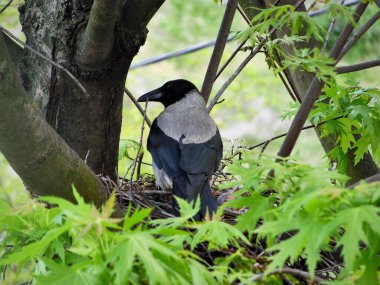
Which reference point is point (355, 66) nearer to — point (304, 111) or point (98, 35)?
point (304, 111)

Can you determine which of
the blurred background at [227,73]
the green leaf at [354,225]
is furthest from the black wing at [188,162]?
the blurred background at [227,73]

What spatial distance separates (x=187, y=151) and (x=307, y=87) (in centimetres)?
93

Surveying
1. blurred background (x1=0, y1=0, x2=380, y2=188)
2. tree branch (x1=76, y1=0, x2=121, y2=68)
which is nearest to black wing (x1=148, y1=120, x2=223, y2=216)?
tree branch (x1=76, y1=0, x2=121, y2=68)

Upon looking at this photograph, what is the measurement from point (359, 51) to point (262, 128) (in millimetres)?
2828

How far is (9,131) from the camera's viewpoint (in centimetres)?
254

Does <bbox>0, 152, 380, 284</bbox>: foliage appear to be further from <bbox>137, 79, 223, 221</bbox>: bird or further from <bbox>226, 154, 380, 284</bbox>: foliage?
<bbox>137, 79, 223, 221</bbox>: bird

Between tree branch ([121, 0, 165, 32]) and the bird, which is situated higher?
tree branch ([121, 0, 165, 32])

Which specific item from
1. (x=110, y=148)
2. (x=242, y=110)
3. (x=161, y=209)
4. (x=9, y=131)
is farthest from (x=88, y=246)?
(x=242, y=110)

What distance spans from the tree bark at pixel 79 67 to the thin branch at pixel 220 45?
0.80 meters

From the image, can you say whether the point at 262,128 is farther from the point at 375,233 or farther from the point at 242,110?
the point at 375,233

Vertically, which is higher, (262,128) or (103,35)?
(103,35)

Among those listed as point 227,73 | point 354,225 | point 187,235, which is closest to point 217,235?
point 187,235

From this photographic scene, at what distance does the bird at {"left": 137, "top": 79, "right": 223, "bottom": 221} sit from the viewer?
4.28 m

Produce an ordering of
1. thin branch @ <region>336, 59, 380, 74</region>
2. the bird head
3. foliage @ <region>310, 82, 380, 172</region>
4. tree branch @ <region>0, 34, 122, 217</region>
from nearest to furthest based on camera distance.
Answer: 1. tree branch @ <region>0, 34, 122, 217</region>
2. thin branch @ <region>336, 59, 380, 74</region>
3. foliage @ <region>310, 82, 380, 172</region>
4. the bird head
